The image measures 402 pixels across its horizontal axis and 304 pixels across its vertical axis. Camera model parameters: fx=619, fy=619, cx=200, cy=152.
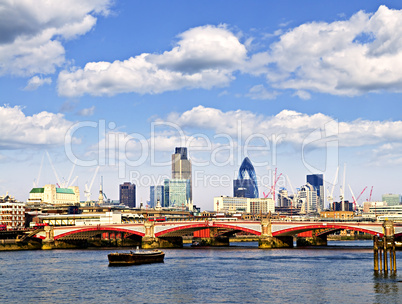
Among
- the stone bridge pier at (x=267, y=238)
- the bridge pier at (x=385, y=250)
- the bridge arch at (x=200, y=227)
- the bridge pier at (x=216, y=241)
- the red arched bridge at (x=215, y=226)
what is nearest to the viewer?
the bridge pier at (x=385, y=250)

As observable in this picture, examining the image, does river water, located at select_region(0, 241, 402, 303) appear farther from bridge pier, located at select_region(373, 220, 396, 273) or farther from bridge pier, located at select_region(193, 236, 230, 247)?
bridge pier, located at select_region(193, 236, 230, 247)

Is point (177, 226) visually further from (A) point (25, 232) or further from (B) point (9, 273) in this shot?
(B) point (9, 273)

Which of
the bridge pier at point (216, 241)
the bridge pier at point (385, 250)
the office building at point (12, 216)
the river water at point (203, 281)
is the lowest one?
the bridge pier at point (216, 241)

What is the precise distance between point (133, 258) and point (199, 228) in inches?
1834

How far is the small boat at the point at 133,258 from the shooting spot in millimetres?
108312

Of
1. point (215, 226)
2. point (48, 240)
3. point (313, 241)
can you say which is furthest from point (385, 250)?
point (48, 240)

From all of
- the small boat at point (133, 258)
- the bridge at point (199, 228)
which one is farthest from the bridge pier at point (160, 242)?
the small boat at point (133, 258)

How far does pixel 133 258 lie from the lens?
110 metres

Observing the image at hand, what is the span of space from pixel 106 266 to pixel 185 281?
26639 millimetres

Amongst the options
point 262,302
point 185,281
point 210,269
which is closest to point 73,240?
point 210,269

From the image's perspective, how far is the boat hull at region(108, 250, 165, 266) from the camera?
108312 mm

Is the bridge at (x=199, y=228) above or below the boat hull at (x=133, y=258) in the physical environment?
above

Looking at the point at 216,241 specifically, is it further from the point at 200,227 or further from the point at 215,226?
the point at 215,226

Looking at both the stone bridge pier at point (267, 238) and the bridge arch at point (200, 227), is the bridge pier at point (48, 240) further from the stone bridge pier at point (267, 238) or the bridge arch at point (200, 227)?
the stone bridge pier at point (267, 238)
